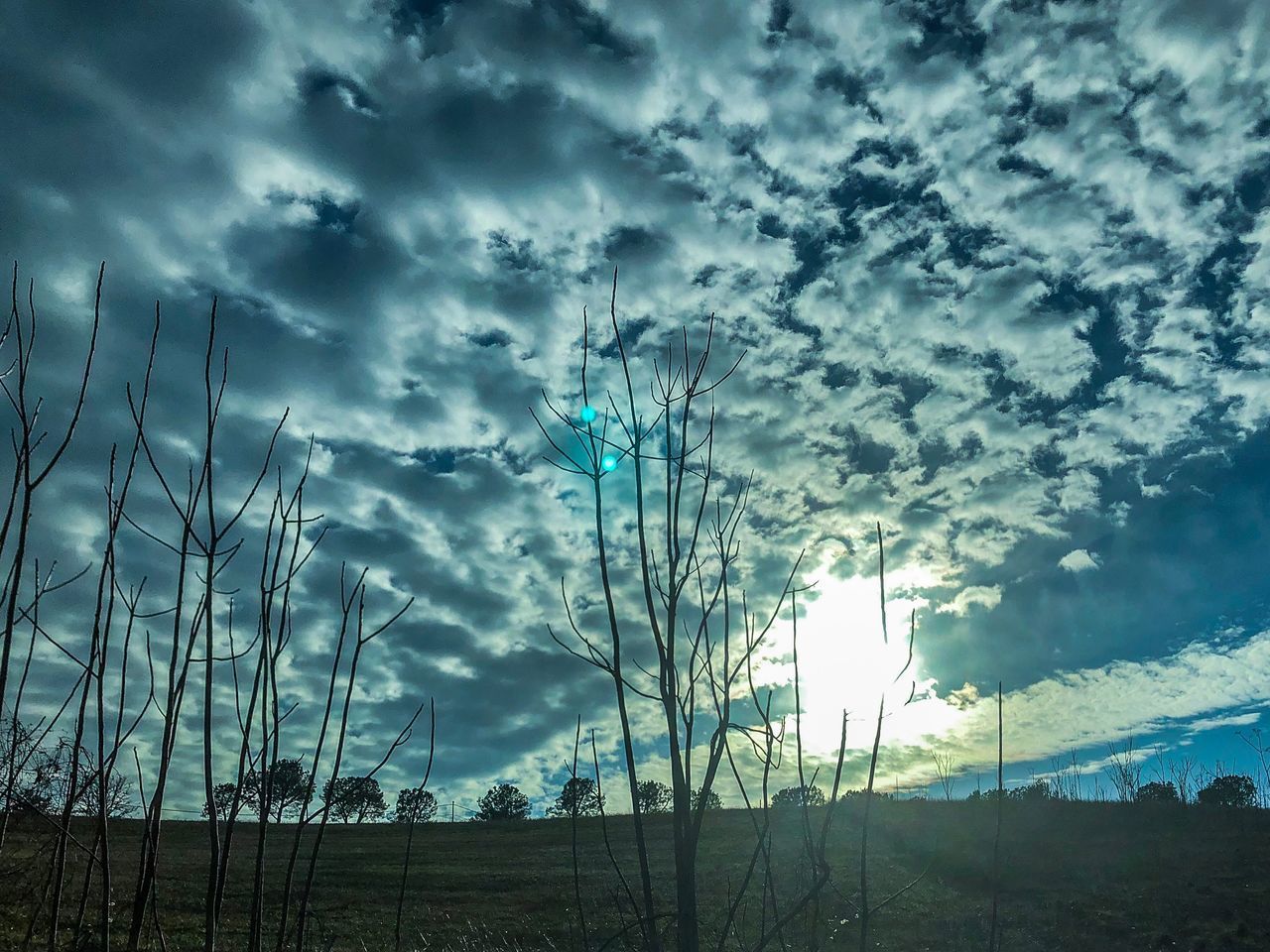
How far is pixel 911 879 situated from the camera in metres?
27.1

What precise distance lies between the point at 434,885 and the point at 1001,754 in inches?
1100

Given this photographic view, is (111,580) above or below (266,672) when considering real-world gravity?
above

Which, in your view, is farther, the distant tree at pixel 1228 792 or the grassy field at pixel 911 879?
the distant tree at pixel 1228 792

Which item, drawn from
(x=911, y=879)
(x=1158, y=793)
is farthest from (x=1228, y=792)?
(x=911, y=879)

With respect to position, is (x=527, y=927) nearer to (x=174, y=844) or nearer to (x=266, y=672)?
(x=174, y=844)

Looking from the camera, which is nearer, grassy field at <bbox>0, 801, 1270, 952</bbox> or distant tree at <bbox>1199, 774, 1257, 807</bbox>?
grassy field at <bbox>0, 801, 1270, 952</bbox>

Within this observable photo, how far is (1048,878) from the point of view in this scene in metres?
25.6

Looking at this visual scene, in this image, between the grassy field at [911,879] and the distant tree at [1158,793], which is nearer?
the grassy field at [911,879]

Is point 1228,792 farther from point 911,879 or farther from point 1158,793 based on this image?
point 911,879

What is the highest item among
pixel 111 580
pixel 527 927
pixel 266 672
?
pixel 111 580

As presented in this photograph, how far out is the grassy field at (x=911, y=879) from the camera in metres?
20.0

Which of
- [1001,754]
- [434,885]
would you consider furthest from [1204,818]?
[1001,754]

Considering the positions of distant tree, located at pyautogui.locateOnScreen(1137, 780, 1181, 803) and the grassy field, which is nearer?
the grassy field

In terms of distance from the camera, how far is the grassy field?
20.0 meters
